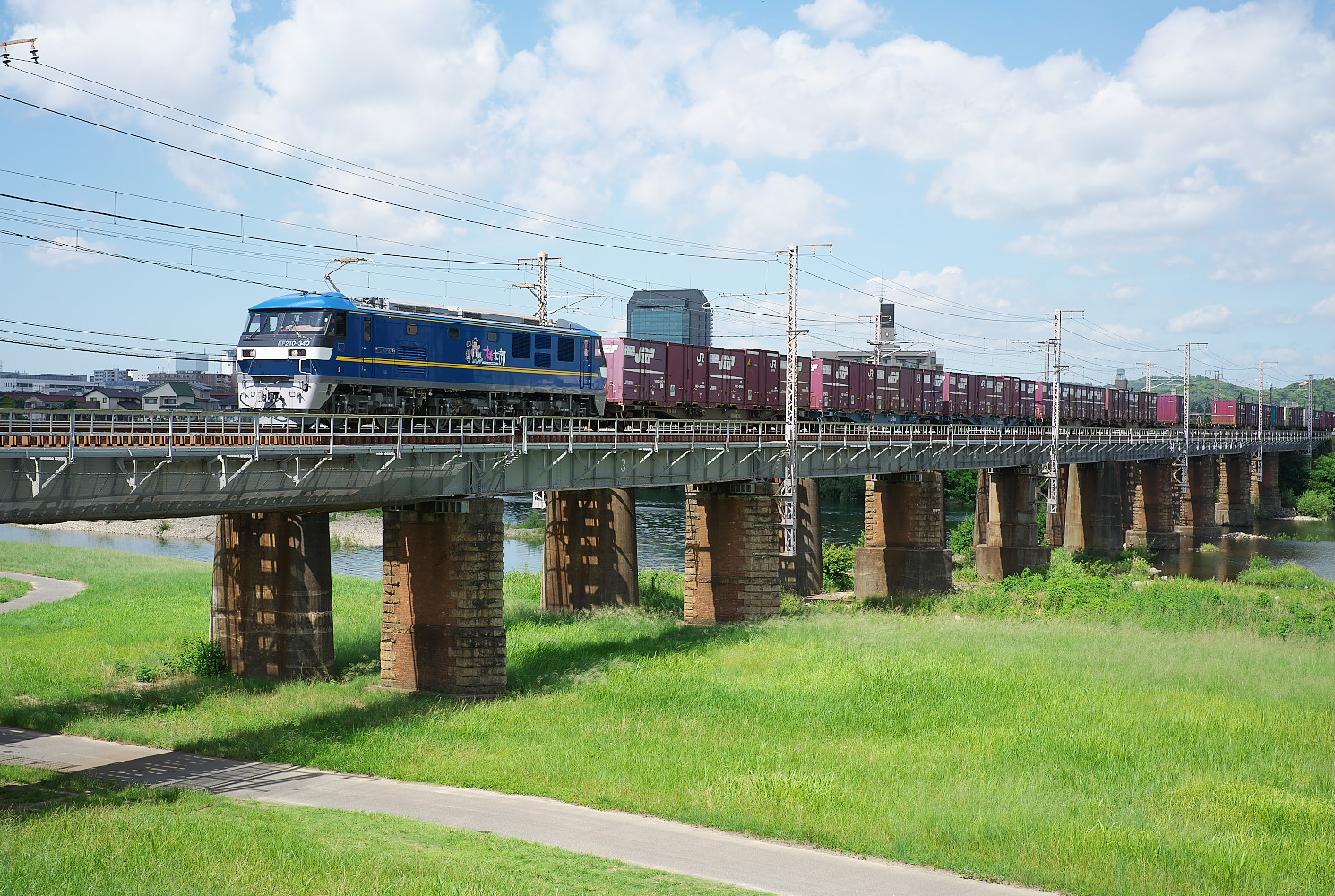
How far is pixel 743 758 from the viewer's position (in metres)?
23.7

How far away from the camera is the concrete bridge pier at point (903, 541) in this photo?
2169 inches

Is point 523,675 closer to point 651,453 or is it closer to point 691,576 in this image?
point 651,453

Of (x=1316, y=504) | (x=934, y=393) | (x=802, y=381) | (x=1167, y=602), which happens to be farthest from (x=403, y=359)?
(x=1316, y=504)

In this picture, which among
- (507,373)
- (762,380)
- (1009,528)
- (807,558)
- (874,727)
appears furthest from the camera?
(1009,528)

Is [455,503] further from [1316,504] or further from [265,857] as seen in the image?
[1316,504]

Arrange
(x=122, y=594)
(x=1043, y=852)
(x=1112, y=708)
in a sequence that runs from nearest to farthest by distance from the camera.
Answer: (x=1043, y=852), (x=1112, y=708), (x=122, y=594)

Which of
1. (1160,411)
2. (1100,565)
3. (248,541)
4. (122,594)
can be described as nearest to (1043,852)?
(248,541)

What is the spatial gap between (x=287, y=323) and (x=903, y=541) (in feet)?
112

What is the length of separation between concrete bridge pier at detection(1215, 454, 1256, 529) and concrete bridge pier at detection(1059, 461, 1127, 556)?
1267 inches

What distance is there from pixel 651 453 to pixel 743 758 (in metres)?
14.4

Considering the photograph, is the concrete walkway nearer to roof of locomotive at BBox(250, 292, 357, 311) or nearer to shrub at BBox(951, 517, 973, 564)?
roof of locomotive at BBox(250, 292, 357, 311)

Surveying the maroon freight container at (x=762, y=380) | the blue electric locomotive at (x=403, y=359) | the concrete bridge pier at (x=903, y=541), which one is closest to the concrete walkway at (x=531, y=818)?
the blue electric locomotive at (x=403, y=359)

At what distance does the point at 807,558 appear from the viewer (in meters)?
58.2

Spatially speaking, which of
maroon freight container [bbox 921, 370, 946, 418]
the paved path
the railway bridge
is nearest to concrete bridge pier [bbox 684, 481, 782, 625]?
the railway bridge
